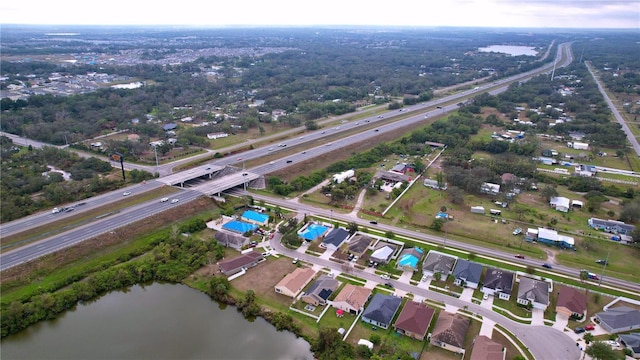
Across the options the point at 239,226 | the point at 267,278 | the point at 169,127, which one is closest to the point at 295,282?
the point at 267,278

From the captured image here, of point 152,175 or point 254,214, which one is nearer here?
point 254,214

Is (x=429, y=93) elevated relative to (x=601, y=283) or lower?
elevated

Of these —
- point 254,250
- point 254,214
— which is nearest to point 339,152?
point 254,214

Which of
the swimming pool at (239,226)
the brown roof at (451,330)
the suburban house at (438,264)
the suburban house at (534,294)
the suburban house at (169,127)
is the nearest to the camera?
the brown roof at (451,330)

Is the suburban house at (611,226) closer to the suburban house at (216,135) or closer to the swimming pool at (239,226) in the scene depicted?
the swimming pool at (239,226)

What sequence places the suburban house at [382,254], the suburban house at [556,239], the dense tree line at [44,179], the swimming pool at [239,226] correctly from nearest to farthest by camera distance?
1. the suburban house at [382,254]
2. the suburban house at [556,239]
3. the swimming pool at [239,226]
4. the dense tree line at [44,179]

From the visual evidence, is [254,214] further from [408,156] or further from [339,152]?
[408,156]

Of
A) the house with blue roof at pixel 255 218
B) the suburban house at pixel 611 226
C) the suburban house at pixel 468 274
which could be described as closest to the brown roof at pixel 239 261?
the house with blue roof at pixel 255 218
